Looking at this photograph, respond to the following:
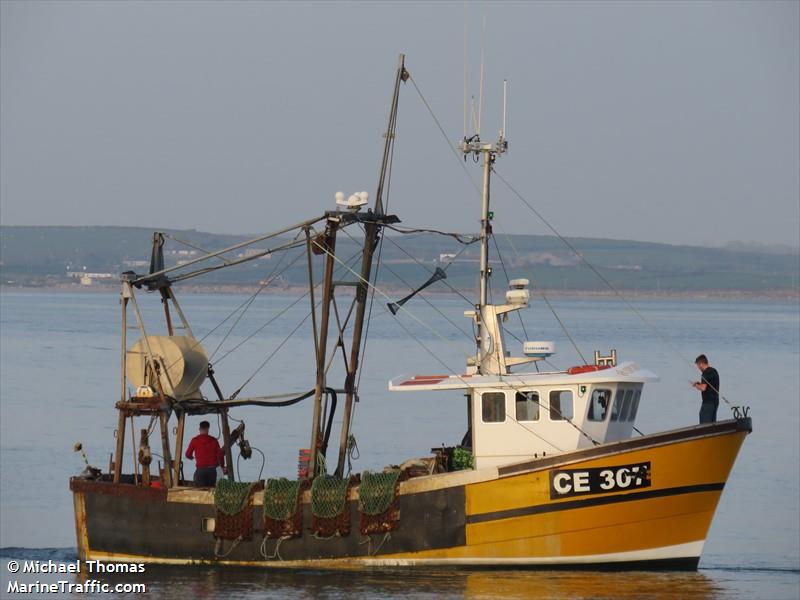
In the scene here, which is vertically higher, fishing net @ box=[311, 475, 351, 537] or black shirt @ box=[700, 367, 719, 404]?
black shirt @ box=[700, 367, 719, 404]

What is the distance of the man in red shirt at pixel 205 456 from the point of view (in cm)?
2403

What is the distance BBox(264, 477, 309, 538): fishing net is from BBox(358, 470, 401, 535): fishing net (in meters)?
1.03

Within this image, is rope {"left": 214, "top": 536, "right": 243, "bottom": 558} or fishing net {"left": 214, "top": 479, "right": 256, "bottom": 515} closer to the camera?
fishing net {"left": 214, "top": 479, "right": 256, "bottom": 515}

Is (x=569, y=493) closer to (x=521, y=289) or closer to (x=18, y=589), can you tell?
(x=521, y=289)

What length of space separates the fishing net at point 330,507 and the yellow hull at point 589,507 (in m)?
0.52

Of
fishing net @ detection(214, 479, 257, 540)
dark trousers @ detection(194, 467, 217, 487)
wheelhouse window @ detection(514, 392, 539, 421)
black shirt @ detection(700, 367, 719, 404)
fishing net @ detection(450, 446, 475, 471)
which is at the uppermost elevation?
black shirt @ detection(700, 367, 719, 404)

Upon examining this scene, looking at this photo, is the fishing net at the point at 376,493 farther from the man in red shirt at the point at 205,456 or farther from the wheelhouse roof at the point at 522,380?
the man in red shirt at the point at 205,456

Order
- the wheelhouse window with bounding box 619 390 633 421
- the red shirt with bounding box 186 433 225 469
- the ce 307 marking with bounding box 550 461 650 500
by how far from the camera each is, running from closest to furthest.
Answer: the ce 307 marking with bounding box 550 461 650 500 → the wheelhouse window with bounding box 619 390 633 421 → the red shirt with bounding box 186 433 225 469

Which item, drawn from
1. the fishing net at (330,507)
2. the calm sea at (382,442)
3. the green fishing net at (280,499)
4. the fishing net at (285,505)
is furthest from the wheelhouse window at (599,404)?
the green fishing net at (280,499)

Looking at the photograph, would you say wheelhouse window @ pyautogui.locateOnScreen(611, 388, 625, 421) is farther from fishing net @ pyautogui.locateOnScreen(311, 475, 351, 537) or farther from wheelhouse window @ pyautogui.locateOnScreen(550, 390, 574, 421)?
fishing net @ pyautogui.locateOnScreen(311, 475, 351, 537)

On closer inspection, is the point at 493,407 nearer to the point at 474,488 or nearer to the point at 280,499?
the point at 474,488

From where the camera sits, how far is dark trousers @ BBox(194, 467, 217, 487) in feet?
78.8

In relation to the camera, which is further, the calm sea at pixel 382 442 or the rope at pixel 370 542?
the rope at pixel 370 542

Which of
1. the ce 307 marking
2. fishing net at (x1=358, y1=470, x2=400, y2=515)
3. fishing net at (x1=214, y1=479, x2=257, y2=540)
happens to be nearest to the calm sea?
fishing net at (x1=214, y1=479, x2=257, y2=540)
